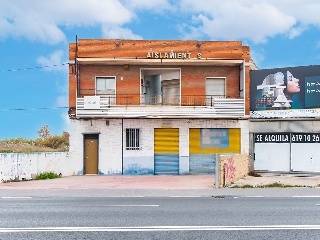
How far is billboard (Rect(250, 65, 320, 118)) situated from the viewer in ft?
99.0

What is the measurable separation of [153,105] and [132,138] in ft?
8.26

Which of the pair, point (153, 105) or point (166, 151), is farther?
point (166, 151)

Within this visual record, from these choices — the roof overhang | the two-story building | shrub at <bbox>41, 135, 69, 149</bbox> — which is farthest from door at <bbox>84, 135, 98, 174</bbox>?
shrub at <bbox>41, 135, 69, 149</bbox>

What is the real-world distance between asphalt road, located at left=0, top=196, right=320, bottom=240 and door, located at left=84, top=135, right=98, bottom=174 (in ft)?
56.3

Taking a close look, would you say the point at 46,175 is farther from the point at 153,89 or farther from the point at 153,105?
the point at 153,89

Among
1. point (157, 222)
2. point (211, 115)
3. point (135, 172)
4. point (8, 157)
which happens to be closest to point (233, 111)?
point (211, 115)

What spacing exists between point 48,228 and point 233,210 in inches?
204

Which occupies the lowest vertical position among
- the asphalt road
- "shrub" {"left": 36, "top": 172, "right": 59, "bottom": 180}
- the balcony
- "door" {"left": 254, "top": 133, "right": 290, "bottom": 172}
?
"shrub" {"left": 36, "top": 172, "right": 59, "bottom": 180}

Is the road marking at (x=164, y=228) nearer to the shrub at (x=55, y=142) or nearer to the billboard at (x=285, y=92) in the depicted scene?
the billboard at (x=285, y=92)

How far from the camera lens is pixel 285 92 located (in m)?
31.0

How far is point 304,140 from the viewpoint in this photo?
30625 millimetres

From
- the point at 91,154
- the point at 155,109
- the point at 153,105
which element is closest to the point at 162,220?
the point at 155,109

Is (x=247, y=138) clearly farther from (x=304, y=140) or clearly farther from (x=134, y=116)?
(x=134, y=116)

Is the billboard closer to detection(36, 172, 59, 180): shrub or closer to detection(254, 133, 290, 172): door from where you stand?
detection(254, 133, 290, 172): door
